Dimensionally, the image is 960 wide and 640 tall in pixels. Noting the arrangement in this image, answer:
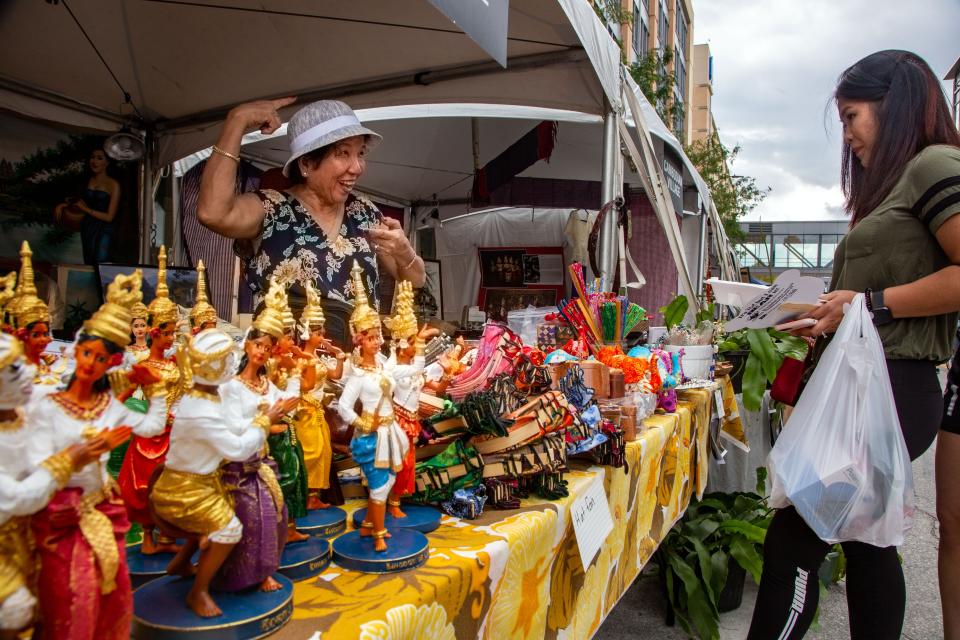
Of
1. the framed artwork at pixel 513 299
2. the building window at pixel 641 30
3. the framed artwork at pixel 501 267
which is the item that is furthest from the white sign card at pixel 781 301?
the building window at pixel 641 30

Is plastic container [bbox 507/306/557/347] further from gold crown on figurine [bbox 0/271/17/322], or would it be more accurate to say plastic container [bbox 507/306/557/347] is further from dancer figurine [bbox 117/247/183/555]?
gold crown on figurine [bbox 0/271/17/322]

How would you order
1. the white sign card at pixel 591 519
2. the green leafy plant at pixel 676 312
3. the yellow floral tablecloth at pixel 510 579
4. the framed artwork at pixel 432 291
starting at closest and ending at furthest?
the yellow floral tablecloth at pixel 510 579 < the white sign card at pixel 591 519 < the green leafy plant at pixel 676 312 < the framed artwork at pixel 432 291

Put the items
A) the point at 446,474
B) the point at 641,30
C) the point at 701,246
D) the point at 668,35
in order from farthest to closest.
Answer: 1. the point at 668,35
2. the point at 641,30
3. the point at 701,246
4. the point at 446,474

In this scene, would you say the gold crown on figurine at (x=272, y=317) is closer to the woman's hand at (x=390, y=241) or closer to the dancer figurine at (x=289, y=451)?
the dancer figurine at (x=289, y=451)

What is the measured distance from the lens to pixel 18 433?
0.53 metres

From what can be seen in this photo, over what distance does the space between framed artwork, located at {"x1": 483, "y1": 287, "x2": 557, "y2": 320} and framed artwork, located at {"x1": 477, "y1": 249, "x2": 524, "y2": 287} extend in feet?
0.33

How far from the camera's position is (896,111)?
1634mm

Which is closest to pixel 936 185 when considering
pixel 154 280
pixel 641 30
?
pixel 154 280

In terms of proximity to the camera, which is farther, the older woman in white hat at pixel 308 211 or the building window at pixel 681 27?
the building window at pixel 681 27

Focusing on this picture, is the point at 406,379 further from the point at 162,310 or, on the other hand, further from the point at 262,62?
the point at 262,62

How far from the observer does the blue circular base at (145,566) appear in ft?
2.67

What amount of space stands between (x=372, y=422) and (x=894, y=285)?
1438 millimetres

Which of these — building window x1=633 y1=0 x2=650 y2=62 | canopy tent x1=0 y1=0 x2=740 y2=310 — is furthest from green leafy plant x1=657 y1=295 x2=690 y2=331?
building window x1=633 y1=0 x2=650 y2=62

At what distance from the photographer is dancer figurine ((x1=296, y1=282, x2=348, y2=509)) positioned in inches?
39.8
